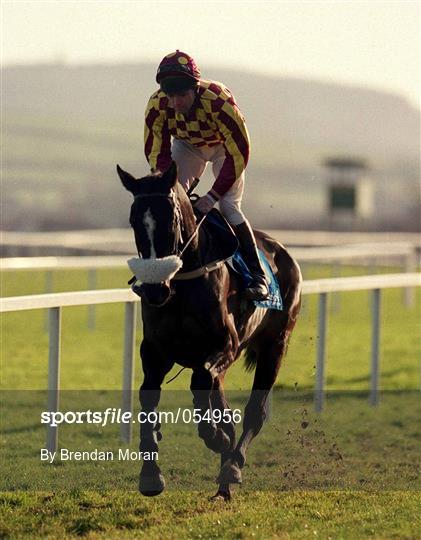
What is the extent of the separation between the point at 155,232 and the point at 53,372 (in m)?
1.87

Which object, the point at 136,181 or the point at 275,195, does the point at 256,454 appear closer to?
the point at 136,181

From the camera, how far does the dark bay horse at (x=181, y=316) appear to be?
473cm

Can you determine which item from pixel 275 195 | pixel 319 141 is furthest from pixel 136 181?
pixel 319 141

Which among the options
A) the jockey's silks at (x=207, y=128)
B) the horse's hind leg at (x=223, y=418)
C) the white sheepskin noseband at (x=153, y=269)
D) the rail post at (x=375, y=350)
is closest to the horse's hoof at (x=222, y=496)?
the horse's hind leg at (x=223, y=418)

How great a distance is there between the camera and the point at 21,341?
547 inches

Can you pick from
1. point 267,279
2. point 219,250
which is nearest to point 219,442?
point 219,250

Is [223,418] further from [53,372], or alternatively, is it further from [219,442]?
[53,372]

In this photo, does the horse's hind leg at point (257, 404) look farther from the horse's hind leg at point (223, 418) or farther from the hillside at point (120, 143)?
the hillside at point (120, 143)

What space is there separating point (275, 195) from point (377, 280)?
8303 centimetres

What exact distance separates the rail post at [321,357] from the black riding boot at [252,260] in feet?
9.00

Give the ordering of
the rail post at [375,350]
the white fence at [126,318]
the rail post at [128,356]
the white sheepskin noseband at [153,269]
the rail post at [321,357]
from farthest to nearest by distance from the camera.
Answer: the rail post at [375,350] < the rail post at [321,357] < the rail post at [128,356] < the white fence at [126,318] < the white sheepskin noseband at [153,269]

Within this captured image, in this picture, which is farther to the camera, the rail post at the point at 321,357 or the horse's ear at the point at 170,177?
the rail post at the point at 321,357

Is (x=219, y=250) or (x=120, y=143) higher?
(x=120, y=143)

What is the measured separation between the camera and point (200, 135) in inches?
217
